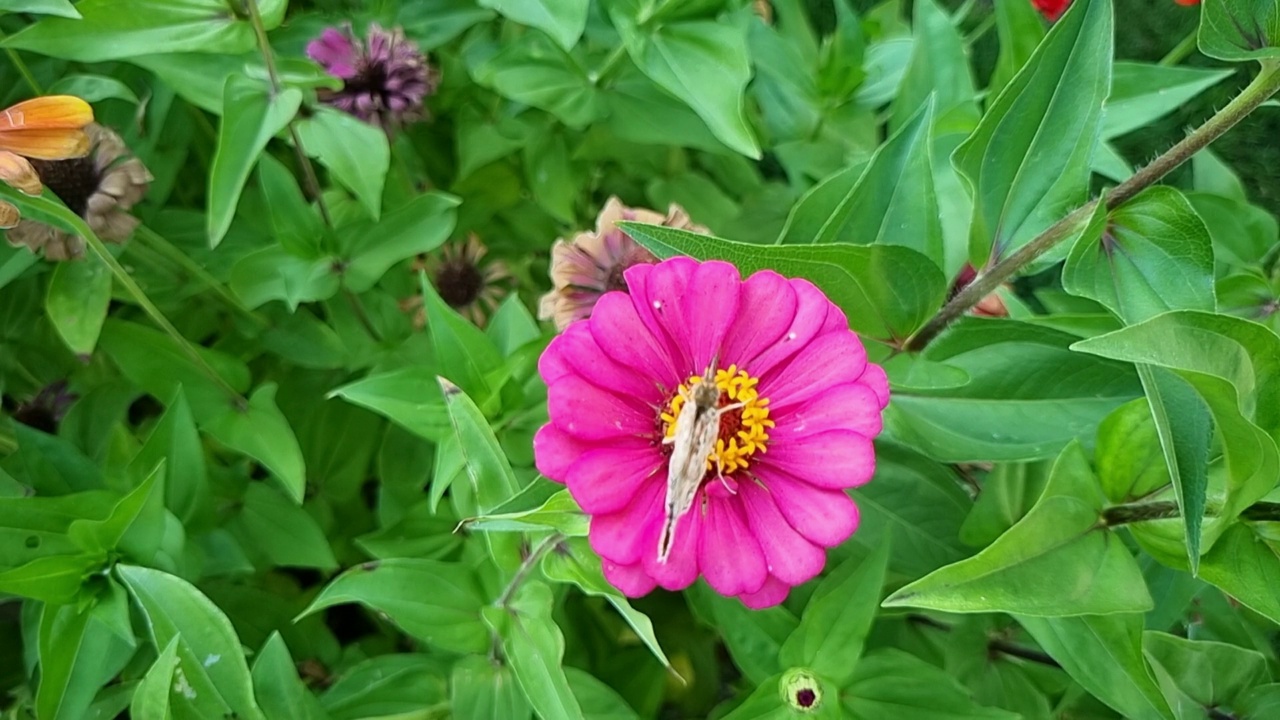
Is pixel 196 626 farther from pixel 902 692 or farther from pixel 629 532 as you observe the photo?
pixel 902 692

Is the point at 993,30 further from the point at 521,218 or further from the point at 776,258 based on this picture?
the point at 776,258

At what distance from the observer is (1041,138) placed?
0.52 metres

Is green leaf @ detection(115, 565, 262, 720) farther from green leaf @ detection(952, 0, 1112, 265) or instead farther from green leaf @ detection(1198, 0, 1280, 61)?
green leaf @ detection(1198, 0, 1280, 61)

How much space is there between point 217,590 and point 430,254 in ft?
1.29

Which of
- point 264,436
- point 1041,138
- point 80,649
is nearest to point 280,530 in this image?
point 264,436

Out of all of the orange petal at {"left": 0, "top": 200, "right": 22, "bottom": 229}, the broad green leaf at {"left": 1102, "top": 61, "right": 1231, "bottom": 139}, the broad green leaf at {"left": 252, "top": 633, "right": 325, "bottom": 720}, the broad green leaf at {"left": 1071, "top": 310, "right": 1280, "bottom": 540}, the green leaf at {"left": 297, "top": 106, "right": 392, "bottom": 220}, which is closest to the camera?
the broad green leaf at {"left": 1071, "top": 310, "right": 1280, "bottom": 540}

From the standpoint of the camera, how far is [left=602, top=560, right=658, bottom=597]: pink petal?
42 centimetres

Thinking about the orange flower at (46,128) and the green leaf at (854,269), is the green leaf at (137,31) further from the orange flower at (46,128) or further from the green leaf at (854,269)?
the green leaf at (854,269)

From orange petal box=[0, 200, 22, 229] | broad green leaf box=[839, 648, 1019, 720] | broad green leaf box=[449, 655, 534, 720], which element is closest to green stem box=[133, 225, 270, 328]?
orange petal box=[0, 200, 22, 229]

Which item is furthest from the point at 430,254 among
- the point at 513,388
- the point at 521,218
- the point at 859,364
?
the point at 859,364

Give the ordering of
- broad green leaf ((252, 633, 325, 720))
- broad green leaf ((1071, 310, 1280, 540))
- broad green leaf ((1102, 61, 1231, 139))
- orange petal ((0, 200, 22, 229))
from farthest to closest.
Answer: broad green leaf ((1102, 61, 1231, 139)) < broad green leaf ((252, 633, 325, 720)) < orange petal ((0, 200, 22, 229)) < broad green leaf ((1071, 310, 1280, 540))

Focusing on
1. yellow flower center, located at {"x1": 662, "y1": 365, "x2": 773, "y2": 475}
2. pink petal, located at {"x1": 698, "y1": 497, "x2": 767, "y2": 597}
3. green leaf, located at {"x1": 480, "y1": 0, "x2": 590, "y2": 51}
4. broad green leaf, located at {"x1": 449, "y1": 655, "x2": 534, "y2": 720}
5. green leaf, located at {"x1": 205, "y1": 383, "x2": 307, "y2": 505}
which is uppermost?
green leaf, located at {"x1": 480, "y1": 0, "x2": 590, "y2": 51}

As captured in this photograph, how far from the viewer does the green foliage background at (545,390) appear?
476 mm

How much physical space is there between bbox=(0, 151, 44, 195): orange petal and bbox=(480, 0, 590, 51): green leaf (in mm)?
320
